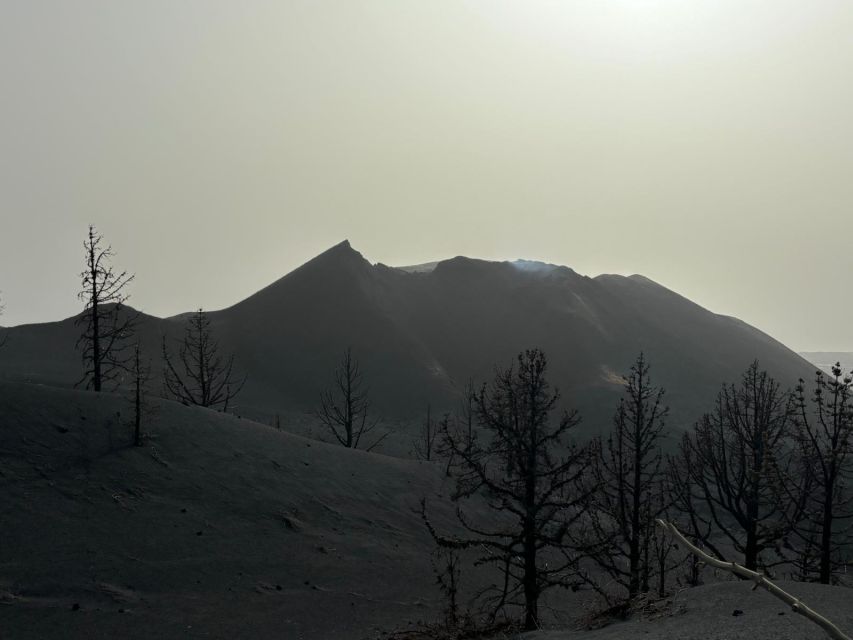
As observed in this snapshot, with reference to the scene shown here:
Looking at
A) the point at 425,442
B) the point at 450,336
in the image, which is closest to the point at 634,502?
the point at 425,442

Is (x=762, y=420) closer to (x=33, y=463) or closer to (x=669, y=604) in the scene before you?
(x=669, y=604)

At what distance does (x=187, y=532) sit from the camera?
24297mm

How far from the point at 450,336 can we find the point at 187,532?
240 feet

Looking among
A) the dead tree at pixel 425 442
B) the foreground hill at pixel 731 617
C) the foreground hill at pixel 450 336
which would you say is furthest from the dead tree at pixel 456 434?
the foreground hill at pixel 450 336

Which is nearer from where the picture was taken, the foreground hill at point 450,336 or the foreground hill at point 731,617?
the foreground hill at point 731,617

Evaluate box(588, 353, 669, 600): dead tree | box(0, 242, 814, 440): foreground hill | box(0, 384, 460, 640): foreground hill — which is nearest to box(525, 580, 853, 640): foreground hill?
box(588, 353, 669, 600): dead tree

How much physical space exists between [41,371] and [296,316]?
33781 millimetres

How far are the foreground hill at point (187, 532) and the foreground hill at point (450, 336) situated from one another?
33209mm

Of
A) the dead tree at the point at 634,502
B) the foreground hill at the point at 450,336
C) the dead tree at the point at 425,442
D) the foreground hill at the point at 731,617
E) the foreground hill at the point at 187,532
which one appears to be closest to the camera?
the foreground hill at the point at 731,617

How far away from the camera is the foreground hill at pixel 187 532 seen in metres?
19.7

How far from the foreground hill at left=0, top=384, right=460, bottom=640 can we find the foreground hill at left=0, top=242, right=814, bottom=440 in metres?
33.2

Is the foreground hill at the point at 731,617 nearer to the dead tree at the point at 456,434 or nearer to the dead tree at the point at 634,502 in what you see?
the dead tree at the point at 634,502

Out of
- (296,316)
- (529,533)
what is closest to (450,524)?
(529,533)

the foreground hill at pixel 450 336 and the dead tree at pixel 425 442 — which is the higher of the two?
the foreground hill at pixel 450 336
